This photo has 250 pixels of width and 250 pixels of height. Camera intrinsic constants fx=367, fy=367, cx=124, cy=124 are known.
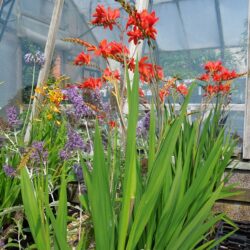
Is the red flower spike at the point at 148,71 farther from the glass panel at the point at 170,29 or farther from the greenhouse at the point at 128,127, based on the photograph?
the glass panel at the point at 170,29

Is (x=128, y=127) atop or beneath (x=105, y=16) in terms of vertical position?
beneath

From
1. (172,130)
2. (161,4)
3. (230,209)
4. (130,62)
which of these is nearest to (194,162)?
(130,62)

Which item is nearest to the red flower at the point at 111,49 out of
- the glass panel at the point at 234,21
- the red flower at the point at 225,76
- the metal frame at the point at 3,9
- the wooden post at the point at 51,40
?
the red flower at the point at 225,76

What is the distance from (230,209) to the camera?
2.07 m

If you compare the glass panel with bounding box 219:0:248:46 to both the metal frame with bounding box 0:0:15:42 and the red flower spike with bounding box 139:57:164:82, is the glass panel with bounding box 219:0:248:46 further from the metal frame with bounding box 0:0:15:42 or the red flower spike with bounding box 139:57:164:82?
the metal frame with bounding box 0:0:15:42

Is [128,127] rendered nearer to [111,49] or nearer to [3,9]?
[111,49]

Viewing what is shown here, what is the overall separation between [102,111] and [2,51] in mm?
2778

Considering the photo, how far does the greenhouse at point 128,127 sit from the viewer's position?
774mm

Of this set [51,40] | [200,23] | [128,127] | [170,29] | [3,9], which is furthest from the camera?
[3,9]

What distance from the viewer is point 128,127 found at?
0.74 metres

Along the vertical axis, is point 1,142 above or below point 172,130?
below

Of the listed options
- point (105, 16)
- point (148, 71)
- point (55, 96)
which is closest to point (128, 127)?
point (148, 71)

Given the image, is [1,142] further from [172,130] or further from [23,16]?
[23,16]

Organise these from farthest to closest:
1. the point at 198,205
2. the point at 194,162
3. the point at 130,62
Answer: the point at 194,162 → the point at 130,62 → the point at 198,205
